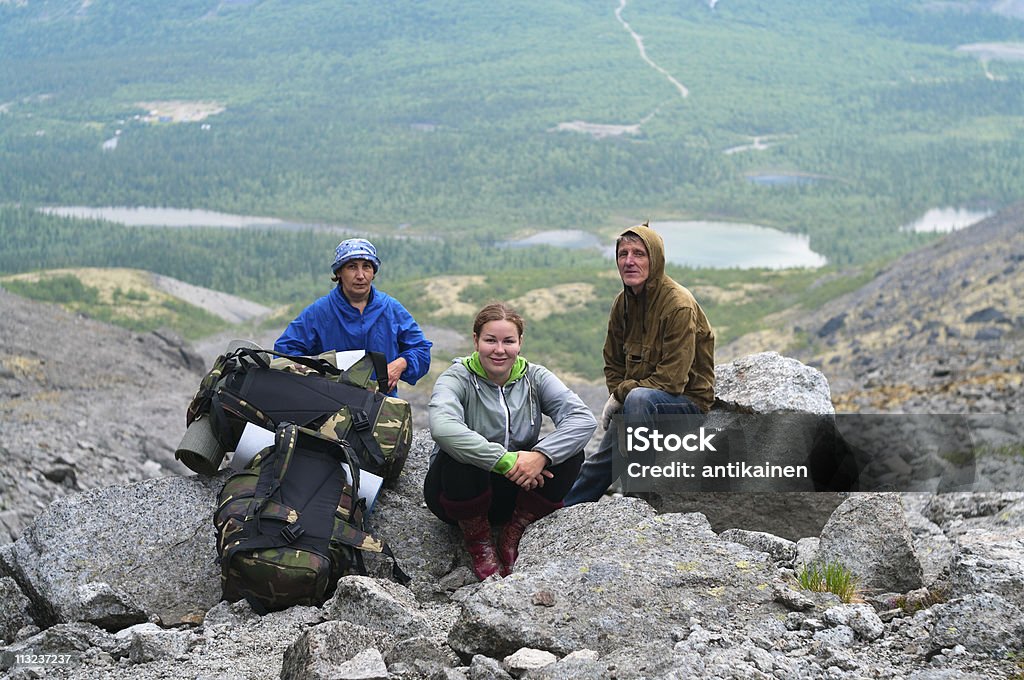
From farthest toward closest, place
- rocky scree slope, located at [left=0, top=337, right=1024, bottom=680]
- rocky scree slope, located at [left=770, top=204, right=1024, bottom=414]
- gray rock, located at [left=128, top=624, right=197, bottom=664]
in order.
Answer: rocky scree slope, located at [left=770, top=204, right=1024, bottom=414]
gray rock, located at [left=128, top=624, right=197, bottom=664]
rocky scree slope, located at [left=0, top=337, right=1024, bottom=680]

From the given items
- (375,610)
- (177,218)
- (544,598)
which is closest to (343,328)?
(375,610)

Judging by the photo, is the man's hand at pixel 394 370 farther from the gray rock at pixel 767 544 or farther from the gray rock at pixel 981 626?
the gray rock at pixel 981 626

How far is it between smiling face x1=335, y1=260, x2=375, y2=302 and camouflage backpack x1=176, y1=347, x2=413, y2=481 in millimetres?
758

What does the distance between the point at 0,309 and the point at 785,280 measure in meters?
61.6

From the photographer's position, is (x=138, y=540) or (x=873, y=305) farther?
(x=873, y=305)

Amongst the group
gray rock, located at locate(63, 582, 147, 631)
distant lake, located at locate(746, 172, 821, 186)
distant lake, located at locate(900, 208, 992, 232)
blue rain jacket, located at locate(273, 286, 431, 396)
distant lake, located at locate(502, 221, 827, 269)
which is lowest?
distant lake, located at locate(502, 221, 827, 269)

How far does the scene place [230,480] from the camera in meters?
7.33

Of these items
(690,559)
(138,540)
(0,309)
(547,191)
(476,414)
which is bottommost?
(547,191)

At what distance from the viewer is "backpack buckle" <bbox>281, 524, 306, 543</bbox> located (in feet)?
22.3

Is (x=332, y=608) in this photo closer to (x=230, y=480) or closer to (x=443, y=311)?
(x=230, y=480)

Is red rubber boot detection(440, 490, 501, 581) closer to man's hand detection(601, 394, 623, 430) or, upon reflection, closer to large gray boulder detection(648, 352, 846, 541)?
man's hand detection(601, 394, 623, 430)

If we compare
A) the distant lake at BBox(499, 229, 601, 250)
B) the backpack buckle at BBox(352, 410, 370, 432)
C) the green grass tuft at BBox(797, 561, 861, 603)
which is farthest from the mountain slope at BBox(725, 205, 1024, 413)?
the distant lake at BBox(499, 229, 601, 250)

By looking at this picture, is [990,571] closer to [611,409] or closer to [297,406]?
[611,409]

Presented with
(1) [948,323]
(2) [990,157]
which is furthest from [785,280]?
(2) [990,157]
